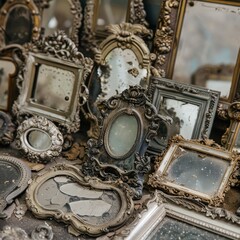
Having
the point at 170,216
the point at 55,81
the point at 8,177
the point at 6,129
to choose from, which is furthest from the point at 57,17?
the point at 170,216

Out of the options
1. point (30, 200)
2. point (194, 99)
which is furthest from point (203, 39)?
point (30, 200)

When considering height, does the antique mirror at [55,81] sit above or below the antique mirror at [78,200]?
above

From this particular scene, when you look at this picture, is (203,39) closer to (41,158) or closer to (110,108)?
(110,108)

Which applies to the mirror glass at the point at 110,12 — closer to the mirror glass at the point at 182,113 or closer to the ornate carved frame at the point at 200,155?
the mirror glass at the point at 182,113

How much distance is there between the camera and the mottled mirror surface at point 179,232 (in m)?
1.32

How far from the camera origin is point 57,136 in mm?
1724

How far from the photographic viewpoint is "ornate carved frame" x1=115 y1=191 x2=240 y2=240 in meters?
1.29

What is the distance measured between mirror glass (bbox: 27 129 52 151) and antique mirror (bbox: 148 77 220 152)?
42cm

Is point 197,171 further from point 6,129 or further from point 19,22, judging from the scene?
point 19,22

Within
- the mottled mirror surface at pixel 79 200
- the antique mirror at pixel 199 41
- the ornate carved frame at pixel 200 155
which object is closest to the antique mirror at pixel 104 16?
the antique mirror at pixel 199 41

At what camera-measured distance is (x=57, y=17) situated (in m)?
1.98

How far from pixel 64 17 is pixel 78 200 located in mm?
900

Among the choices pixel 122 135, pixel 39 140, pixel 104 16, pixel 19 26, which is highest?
pixel 104 16

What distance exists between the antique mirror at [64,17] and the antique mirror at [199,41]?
0.40m
